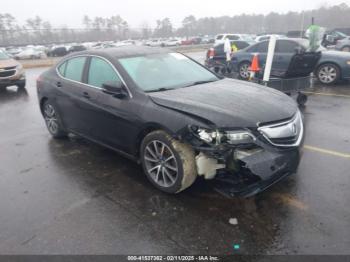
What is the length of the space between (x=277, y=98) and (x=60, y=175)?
3101 mm

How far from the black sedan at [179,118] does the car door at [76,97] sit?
0.06 ft

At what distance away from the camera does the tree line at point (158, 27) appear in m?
50.8

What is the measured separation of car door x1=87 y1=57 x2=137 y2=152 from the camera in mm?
3822

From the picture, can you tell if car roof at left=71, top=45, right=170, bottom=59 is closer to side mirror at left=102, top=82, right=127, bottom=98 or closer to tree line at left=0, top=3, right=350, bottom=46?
side mirror at left=102, top=82, right=127, bottom=98

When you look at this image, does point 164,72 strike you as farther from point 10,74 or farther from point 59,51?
point 59,51

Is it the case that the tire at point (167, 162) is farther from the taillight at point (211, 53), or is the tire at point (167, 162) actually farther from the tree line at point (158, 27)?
the tree line at point (158, 27)

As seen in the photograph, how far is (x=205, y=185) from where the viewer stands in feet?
12.3

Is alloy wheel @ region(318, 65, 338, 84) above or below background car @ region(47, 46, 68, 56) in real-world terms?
above

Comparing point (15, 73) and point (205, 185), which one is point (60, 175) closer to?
point (205, 185)

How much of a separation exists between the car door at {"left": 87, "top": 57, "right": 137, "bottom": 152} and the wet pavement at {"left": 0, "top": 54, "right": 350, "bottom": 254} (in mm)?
482

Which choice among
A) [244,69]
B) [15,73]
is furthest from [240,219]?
[15,73]

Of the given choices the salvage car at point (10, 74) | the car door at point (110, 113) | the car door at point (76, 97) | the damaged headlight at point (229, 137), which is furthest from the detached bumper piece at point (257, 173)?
the salvage car at point (10, 74)

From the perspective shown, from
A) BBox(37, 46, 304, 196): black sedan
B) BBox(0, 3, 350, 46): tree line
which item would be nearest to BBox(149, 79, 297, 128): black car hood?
BBox(37, 46, 304, 196): black sedan

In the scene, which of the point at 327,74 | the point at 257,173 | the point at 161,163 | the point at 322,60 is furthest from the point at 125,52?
the point at 327,74
